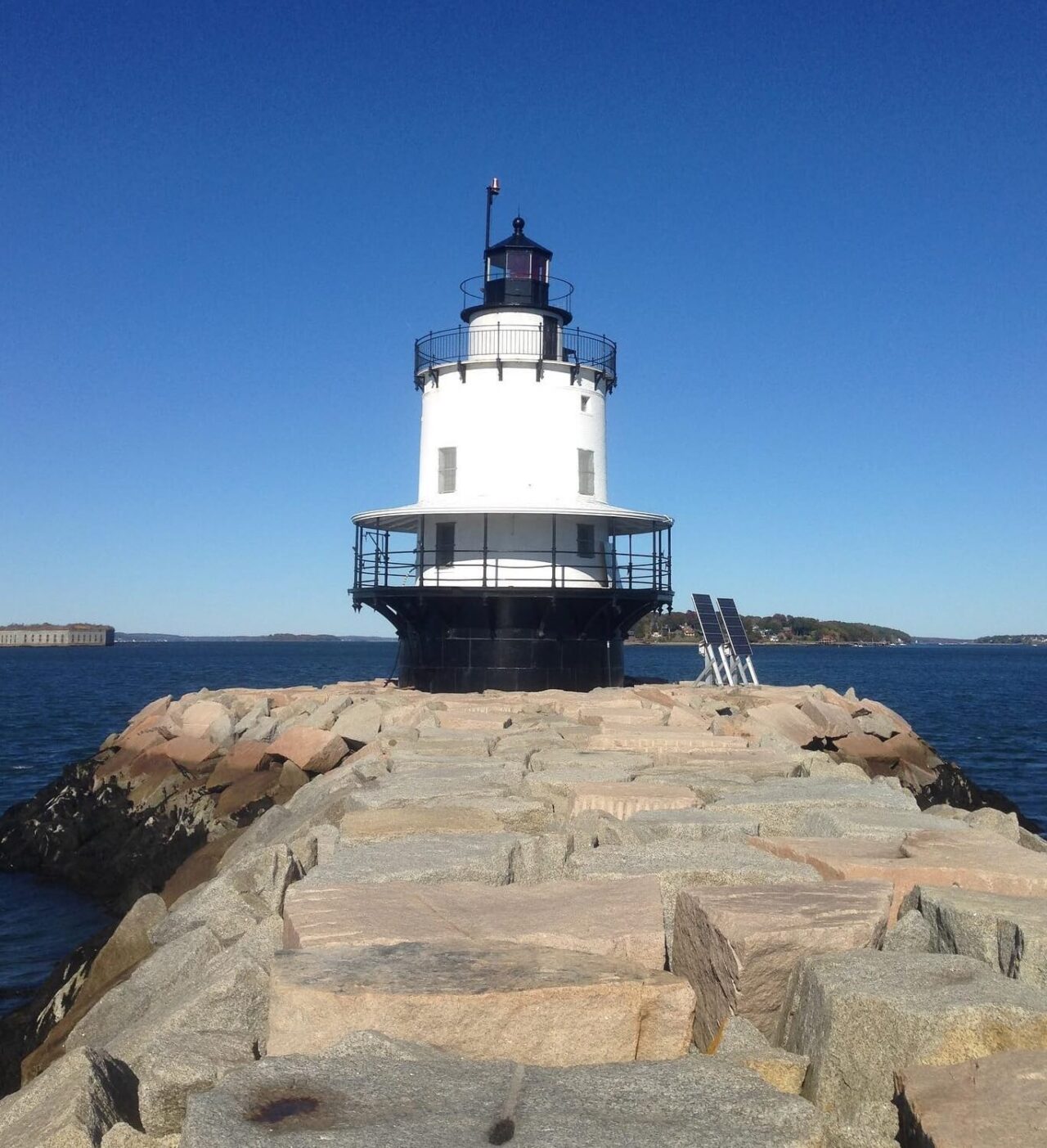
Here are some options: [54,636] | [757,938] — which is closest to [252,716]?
[757,938]

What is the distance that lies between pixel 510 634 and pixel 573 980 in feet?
45.9

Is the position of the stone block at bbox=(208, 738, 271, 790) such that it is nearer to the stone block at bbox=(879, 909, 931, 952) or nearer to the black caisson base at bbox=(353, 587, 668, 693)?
the black caisson base at bbox=(353, 587, 668, 693)

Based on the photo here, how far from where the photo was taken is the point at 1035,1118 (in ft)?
9.98

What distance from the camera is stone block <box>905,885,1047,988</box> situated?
4.09 metres

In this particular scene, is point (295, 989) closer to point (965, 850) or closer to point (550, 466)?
point (965, 850)

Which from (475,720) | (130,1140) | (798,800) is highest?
(475,720)

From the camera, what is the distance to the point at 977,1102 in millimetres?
3152

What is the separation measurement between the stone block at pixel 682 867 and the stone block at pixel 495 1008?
90 centimetres

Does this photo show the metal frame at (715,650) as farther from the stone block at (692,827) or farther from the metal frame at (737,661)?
the stone block at (692,827)

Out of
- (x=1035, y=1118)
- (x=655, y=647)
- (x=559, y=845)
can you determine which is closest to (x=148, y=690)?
(x=559, y=845)

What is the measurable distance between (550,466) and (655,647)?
17143 cm

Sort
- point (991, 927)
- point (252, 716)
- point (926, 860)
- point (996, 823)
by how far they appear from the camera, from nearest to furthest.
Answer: point (991, 927), point (926, 860), point (996, 823), point (252, 716)

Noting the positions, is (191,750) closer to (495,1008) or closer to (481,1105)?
(495,1008)

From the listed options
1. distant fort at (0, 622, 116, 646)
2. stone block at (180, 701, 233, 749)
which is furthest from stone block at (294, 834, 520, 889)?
distant fort at (0, 622, 116, 646)
